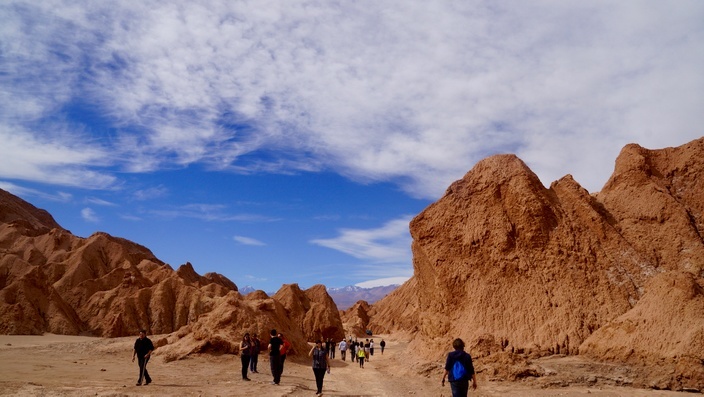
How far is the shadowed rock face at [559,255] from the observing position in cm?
1744

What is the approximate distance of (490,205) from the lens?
21.8 metres

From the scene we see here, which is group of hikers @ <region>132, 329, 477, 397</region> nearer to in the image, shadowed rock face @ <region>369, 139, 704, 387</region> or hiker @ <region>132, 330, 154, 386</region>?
hiker @ <region>132, 330, 154, 386</region>

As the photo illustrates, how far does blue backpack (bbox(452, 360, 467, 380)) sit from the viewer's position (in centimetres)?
849

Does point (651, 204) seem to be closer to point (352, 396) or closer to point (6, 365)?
point (352, 396)

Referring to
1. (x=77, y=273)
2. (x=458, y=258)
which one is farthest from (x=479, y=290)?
(x=77, y=273)

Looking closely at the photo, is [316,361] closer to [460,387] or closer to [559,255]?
[460,387]

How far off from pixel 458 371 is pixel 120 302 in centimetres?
4418

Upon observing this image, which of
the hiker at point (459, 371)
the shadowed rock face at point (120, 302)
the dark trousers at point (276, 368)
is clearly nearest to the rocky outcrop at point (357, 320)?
the shadowed rock face at point (120, 302)

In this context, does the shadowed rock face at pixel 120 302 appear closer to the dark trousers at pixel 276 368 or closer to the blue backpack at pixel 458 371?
the dark trousers at pixel 276 368

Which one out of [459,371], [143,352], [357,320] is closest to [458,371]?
[459,371]

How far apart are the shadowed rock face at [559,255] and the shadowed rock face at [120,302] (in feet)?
28.7

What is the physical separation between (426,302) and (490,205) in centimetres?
547

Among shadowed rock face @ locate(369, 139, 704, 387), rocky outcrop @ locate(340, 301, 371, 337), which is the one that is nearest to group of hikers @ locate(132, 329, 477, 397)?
shadowed rock face @ locate(369, 139, 704, 387)

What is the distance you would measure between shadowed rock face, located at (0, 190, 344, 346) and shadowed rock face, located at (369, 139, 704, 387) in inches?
344
